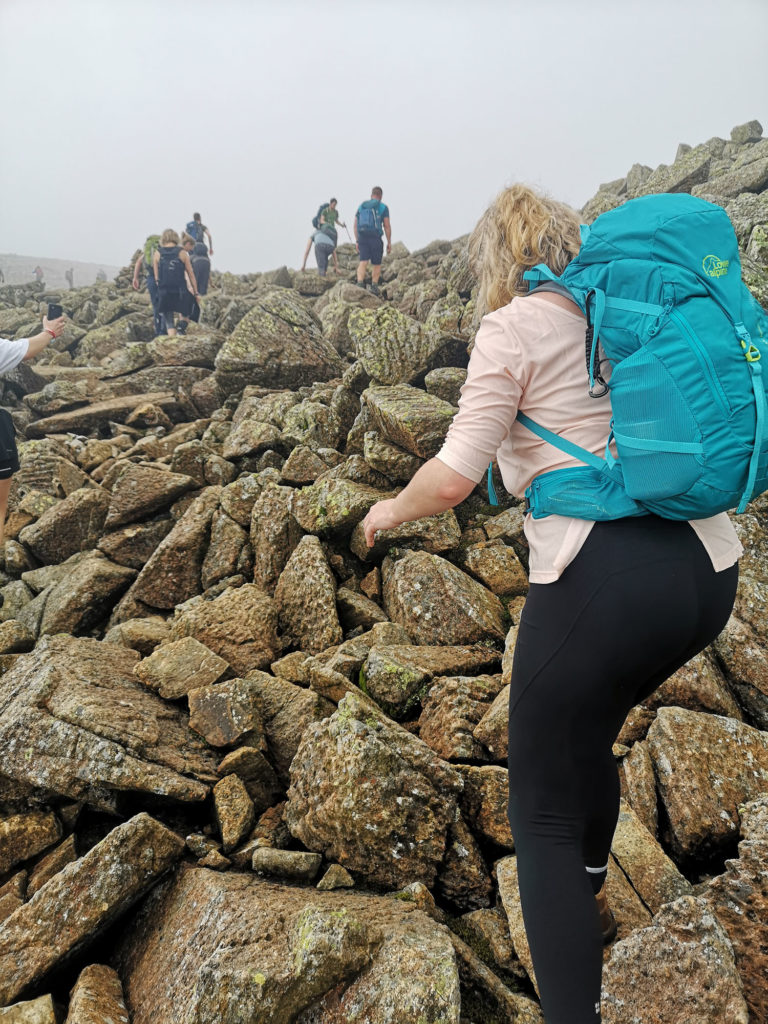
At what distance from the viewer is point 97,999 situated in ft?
12.5

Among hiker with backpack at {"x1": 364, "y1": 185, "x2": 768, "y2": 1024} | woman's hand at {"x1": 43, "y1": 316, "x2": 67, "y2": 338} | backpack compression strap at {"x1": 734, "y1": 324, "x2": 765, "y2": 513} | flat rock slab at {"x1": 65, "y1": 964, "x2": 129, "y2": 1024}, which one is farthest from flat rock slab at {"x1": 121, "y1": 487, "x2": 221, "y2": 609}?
backpack compression strap at {"x1": 734, "y1": 324, "x2": 765, "y2": 513}

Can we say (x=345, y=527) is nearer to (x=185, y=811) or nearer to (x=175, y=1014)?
(x=185, y=811)

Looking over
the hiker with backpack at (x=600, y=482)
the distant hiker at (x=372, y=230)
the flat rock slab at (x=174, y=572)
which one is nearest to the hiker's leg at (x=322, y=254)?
the distant hiker at (x=372, y=230)

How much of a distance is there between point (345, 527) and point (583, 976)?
6622 mm

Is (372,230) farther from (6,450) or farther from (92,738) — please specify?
(92,738)

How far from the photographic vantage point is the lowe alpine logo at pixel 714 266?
2564 mm

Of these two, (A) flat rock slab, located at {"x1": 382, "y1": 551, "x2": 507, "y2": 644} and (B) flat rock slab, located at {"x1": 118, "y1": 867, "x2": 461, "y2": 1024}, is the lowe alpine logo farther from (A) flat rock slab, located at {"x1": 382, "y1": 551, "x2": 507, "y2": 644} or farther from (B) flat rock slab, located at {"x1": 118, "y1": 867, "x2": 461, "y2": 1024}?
(A) flat rock slab, located at {"x1": 382, "y1": 551, "x2": 507, "y2": 644}

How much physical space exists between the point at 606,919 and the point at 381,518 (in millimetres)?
2974

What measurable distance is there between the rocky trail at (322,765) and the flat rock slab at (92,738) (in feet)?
0.08

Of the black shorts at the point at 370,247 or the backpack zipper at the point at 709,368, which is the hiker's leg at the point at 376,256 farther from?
the backpack zipper at the point at 709,368

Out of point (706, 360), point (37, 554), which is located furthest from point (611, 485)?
point (37, 554)

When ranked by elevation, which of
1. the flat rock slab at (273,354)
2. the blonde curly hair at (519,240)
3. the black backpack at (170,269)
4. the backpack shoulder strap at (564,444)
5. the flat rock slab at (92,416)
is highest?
the black backpack at (170,269)

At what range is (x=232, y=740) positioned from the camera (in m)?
5.84

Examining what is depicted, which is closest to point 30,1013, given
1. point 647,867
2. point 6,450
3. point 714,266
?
point 647,867
